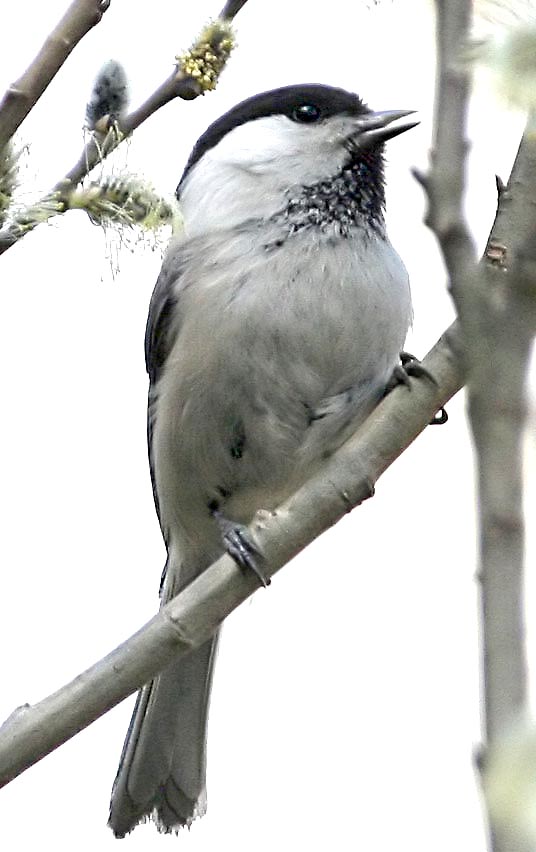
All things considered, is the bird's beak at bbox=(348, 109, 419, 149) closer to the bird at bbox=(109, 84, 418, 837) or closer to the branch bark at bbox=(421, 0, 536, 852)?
the bird at bbox=(109, 84, 418, 837)

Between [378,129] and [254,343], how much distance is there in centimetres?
65

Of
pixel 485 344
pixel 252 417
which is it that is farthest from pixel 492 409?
pixel 252 417

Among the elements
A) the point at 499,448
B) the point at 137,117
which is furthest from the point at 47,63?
Result: the point at 499,448

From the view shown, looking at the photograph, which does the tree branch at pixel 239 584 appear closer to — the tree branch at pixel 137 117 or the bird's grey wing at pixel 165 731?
the tree branch at pixel 137 117

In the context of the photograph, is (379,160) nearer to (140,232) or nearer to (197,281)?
(197,281)

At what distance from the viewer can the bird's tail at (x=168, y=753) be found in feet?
8.47

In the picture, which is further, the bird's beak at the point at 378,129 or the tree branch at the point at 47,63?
the bird's beak at the point at 378,129

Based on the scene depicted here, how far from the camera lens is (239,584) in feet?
6.13

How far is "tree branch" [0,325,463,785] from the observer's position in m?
1.62

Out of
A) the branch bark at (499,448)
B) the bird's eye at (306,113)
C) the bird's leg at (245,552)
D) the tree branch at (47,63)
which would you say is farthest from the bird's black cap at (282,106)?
the branch bark at (499,448)

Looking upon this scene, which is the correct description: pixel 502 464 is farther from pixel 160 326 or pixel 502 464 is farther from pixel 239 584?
pixel 160 326

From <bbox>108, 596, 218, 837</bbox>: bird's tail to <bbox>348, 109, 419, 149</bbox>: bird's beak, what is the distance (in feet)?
4.05

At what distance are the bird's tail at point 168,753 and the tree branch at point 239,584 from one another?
869mm

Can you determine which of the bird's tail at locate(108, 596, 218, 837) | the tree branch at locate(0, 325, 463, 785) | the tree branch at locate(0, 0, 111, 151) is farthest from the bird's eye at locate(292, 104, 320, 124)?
the tree branch at locate(0, 0, 111, 151)
